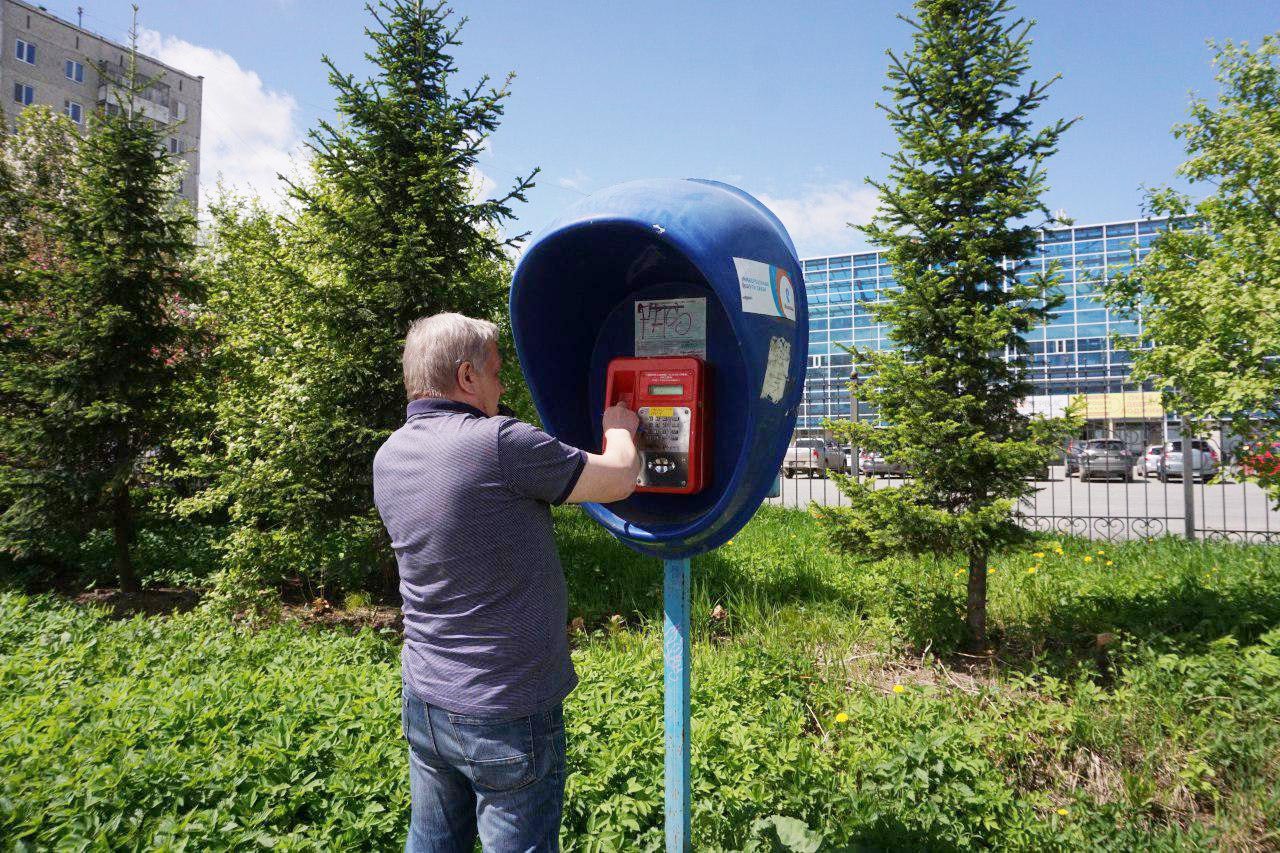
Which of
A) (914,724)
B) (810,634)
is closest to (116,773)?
(914,724)

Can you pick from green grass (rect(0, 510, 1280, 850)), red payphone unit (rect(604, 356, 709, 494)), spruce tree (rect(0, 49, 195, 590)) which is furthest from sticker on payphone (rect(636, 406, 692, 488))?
spruce tree (rect(0, 49, 195, 590))

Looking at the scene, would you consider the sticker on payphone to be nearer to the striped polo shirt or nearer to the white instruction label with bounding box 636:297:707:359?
the white instruction label with bounding box 636:297:707:359

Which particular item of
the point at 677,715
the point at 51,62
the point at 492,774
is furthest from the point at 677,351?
the point at 51,62

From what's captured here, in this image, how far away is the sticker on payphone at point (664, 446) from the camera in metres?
1.89

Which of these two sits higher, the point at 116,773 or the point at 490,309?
the point at 490,309

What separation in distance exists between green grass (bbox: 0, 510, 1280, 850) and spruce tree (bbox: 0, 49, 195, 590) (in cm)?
135

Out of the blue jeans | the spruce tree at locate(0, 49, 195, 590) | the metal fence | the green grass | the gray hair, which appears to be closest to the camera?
the blue jeans

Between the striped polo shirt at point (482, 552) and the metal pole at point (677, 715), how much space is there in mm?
517

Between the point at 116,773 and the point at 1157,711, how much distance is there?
3.69 m

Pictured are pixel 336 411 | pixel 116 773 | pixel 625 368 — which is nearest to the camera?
pixel 625 368

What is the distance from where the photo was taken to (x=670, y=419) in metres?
1.91

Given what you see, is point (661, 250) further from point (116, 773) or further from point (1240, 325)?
point (1240, 325)

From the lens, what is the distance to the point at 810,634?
3965mm

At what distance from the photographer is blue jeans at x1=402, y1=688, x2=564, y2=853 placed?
59.2 inches
